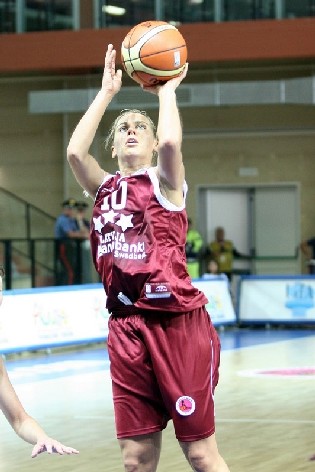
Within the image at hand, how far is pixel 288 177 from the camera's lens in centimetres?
2505

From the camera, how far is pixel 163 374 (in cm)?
494

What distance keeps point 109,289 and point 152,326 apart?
0.83 feet

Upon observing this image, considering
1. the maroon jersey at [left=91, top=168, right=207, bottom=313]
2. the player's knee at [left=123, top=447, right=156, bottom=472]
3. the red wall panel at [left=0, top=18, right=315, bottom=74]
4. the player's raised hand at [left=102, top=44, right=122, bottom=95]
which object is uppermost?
the red wall panel at [left=0, top=18, right=315, bottom=74]

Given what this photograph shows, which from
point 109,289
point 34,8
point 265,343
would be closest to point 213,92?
point 34,8

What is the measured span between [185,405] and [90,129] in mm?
1290

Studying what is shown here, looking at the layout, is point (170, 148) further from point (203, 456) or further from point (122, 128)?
point (203, 456)

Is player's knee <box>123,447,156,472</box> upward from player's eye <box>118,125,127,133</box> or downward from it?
downward

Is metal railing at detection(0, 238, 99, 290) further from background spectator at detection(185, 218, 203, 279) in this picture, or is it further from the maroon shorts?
the maroon shorts

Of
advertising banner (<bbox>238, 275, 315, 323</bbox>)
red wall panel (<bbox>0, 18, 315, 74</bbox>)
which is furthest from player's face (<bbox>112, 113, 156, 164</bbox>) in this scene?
red wall panel (<bbox>0, 18, 315, 74</bbox>)

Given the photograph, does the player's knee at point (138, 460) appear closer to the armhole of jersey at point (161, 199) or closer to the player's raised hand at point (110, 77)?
the armhole of jersey at point (161, 199)

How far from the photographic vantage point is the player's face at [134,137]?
5.09 m

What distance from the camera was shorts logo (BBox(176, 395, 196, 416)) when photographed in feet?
16.1

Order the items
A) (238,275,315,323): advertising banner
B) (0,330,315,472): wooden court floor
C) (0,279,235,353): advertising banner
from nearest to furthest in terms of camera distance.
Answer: (0,330,315,472): wooden court floor → (0,279,235,353): advertising banner → (238,275,315,323): advertising banner

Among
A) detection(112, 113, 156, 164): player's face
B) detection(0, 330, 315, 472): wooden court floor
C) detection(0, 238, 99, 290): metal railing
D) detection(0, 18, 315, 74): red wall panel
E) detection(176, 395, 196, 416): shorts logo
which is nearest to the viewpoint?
detection(176, 395, 196, 416): shorts logo
